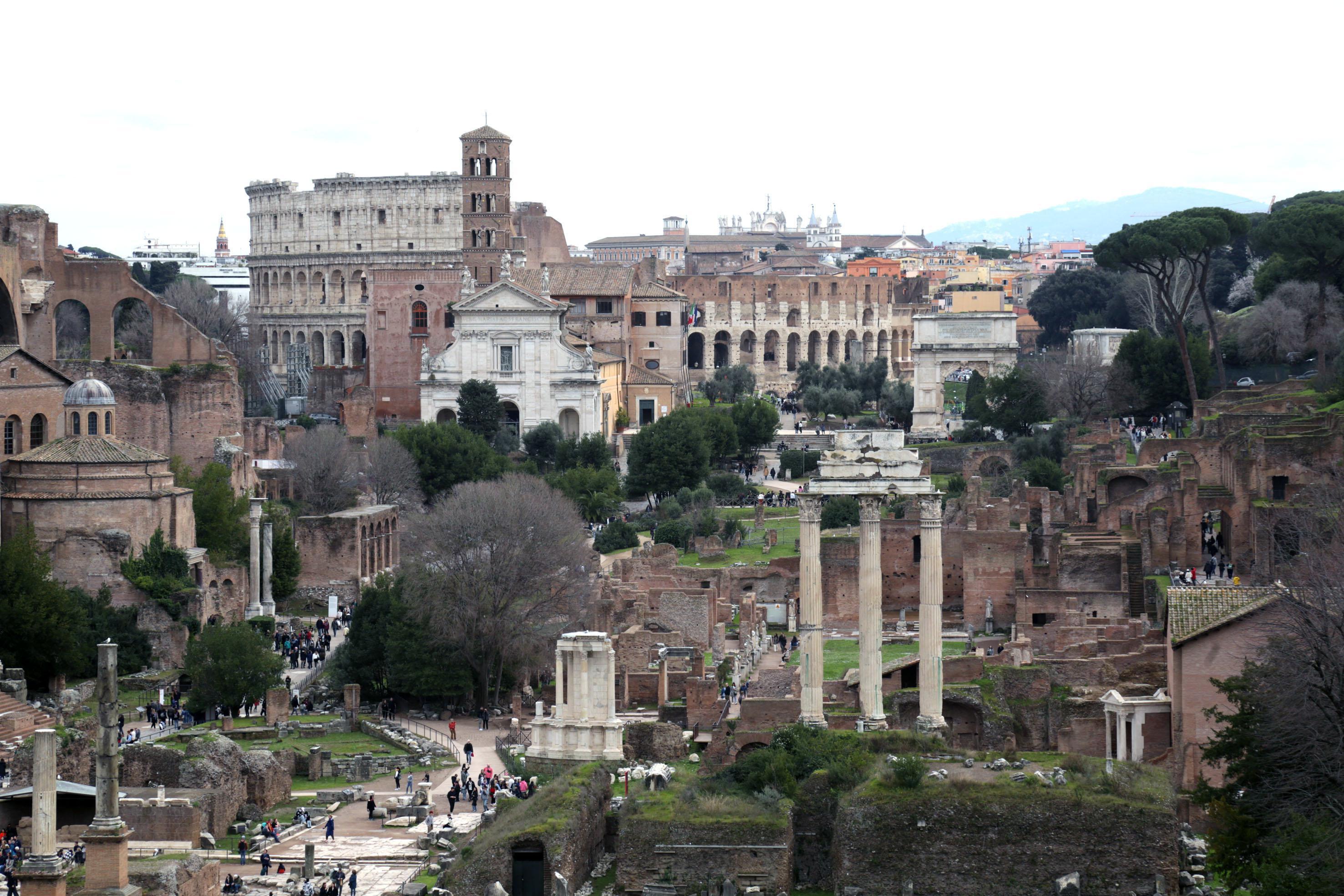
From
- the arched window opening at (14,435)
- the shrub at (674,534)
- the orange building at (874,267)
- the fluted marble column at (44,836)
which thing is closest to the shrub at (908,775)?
the fluted marble column at (44,836)

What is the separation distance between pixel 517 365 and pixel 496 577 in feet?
112

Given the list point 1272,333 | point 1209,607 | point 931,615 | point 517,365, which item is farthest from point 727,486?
point 1209,607

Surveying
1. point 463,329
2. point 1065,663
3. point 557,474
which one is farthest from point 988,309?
point 1065,663

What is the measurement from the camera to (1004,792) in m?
24.1

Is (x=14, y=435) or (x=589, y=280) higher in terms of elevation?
(x=589, y=280)

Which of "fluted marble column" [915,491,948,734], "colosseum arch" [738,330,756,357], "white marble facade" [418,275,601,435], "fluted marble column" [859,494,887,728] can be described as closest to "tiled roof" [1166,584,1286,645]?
"fluted marble column" [915,491,948,734]

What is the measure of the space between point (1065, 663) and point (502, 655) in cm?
1123

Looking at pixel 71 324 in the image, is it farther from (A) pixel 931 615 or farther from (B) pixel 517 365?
(A) pixel 931 615

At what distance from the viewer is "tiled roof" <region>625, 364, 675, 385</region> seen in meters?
80.9

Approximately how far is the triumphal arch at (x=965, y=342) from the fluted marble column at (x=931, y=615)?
5100 cm

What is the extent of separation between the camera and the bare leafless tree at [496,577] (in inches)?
1569

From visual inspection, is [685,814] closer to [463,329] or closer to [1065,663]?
[1065,663]

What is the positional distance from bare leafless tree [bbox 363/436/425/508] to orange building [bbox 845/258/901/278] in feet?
256

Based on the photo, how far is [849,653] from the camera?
133ft
